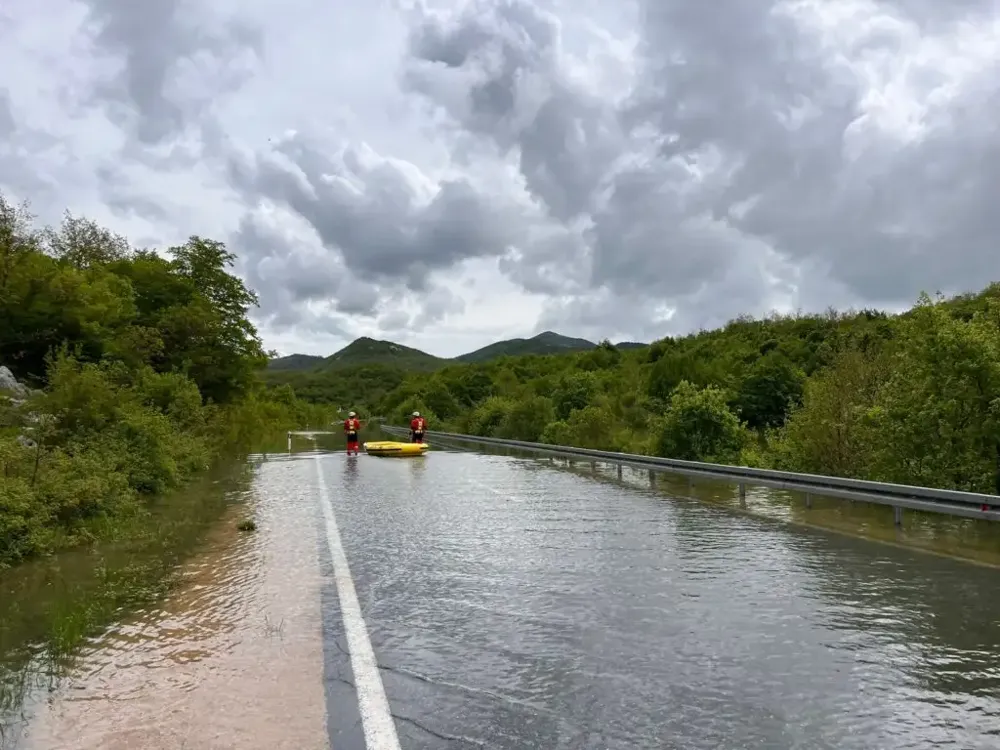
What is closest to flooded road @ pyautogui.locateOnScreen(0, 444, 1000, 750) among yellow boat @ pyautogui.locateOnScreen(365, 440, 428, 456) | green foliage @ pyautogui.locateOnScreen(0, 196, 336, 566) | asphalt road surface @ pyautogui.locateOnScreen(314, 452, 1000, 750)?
asphalt road surface @ pyautogui.locateOnScreen(314, 452, 1000, 750)

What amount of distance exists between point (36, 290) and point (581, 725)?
88.3 feet

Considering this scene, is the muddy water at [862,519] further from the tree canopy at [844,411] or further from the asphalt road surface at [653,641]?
the tree canopy at [844,411]

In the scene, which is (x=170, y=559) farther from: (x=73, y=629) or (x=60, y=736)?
(x=60, y=736)

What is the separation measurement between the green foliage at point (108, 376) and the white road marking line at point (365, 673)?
4.92 metres

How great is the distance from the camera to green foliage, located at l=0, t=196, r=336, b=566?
12672mm

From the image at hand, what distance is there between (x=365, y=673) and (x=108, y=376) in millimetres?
19445

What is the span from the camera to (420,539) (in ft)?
38.0

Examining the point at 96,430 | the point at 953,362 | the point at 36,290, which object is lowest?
the point at 96,430

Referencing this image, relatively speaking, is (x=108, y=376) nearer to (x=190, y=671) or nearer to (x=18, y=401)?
(x=18, y=401)

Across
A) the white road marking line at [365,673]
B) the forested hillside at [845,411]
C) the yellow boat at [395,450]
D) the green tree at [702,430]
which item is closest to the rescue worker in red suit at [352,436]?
the yellow boat at [395,450]

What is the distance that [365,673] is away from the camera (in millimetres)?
5805

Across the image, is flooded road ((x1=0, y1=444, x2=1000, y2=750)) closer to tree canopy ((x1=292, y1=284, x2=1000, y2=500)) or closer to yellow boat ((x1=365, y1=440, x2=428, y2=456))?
tree canopy ((x1=292, y1=284, x2=1000, y2=500))

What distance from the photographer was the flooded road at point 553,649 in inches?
189

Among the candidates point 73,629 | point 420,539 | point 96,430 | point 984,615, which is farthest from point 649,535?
point 96,430
